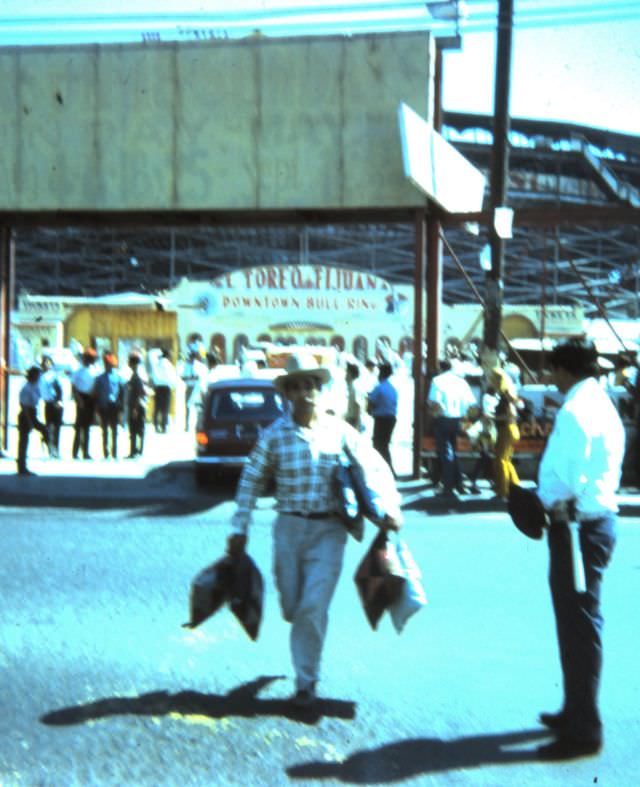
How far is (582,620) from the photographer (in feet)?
15.9

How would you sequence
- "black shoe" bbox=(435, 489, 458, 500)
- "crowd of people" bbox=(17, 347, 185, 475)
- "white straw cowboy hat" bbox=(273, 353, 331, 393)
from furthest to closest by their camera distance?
"crowd of people" bbox=(17, 347, 185, 475), "black shoe" bbox=(435, 489, 458, 500), "white straw cowboy hat" bbox=(273, 353, 331, 393)

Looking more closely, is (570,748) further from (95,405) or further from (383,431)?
(95,405)

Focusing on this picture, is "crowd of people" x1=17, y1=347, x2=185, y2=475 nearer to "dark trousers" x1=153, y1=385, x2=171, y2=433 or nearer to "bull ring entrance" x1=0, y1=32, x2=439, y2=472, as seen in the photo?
"bull ring entrance" x1=0, y1=32, x2=439, y2=472

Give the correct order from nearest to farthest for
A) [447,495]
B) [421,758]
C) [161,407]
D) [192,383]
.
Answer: [421,758], [447,495], [161,407], [192,383]

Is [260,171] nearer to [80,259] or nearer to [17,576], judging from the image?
[17,576]

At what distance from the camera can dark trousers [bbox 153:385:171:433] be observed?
22297 mm

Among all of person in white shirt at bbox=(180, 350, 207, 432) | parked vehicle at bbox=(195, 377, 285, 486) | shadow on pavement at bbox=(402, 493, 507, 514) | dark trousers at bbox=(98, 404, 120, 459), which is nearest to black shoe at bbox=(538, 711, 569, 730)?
shadow on pavement at bbox=(402, 493, 507, 514)

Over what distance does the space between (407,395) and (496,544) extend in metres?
20.9

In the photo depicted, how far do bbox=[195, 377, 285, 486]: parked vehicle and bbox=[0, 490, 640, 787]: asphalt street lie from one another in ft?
16.3

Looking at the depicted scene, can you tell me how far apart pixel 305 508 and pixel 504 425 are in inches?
325

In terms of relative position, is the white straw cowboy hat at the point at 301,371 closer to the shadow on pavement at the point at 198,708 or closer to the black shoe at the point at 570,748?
the shadow on pavement at the point at 198,708

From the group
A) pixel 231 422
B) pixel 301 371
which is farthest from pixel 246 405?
pixel 301 371

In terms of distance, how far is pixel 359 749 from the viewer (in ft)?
16.0

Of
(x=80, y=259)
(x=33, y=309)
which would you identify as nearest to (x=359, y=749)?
(x=33, y=309)
